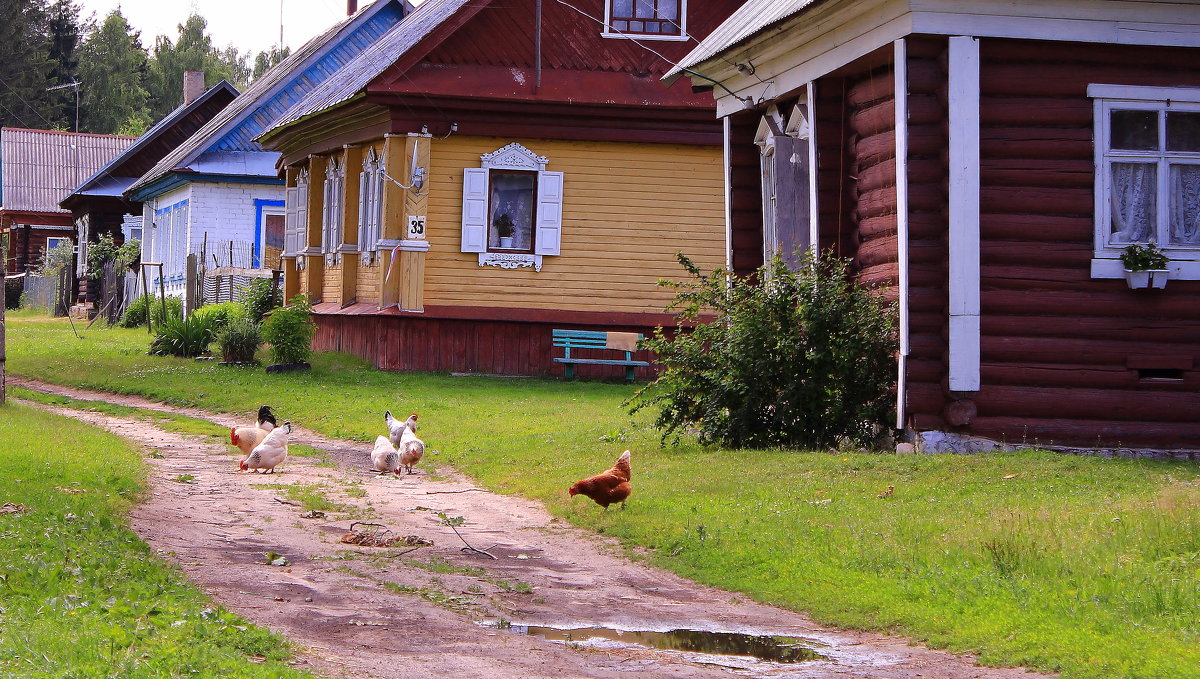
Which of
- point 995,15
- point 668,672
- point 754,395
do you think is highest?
point 995,15

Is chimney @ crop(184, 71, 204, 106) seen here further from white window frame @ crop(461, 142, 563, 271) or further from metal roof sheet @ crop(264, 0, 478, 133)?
white window frame @ crop(461, 142, 563, 271)

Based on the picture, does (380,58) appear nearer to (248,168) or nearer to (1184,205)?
(248,168)

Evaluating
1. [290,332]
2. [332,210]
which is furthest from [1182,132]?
[332,210]

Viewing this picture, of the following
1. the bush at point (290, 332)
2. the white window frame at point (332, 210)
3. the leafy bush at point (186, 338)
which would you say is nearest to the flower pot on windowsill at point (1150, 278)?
the bush at point (290, 332)

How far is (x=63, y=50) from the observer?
260 feet

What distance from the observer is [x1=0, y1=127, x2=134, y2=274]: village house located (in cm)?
5862

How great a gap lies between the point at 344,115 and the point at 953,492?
1789cm

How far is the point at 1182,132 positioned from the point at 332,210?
18.9 meters

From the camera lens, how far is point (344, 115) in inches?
1024

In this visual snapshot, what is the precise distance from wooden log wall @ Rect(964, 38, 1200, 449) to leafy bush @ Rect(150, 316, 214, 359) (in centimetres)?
1700

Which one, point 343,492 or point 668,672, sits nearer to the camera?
point 668,672

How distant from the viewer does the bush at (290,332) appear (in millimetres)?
23281

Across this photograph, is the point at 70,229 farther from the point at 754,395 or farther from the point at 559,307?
the point at 754,395

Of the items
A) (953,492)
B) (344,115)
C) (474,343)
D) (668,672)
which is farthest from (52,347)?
(668,672)
